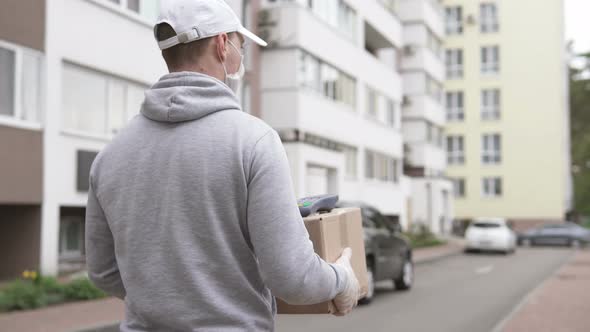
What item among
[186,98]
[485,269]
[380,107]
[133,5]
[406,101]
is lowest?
[485,269]

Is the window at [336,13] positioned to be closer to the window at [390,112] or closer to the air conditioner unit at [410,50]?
the window at [390,112]

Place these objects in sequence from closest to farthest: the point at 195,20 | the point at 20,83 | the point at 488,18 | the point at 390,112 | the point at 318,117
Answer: the point at 195,20, the point at 20,83, the point at 318,117, the point at 390,112, the point at 488,18

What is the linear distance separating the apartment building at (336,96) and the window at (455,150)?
1741 cm

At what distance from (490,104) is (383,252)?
43.7 meters

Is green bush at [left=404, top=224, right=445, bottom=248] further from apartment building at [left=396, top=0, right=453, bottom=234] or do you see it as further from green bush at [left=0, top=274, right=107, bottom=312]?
green bush at [left=0, top=274, right=107, bottom=312]

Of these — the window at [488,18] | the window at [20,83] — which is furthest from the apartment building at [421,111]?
the window at [20,83]

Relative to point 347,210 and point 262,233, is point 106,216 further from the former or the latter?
point 347,210

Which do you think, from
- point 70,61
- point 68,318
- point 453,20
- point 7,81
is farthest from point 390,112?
point 68,318

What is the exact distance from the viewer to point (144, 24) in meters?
18.2

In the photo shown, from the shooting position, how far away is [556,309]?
11.7 m

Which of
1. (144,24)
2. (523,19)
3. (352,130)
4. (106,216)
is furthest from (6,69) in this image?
(523,19)

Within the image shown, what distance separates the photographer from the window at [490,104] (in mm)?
55562

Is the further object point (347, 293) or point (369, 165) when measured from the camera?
point (369, 165)

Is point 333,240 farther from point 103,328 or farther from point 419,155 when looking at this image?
point 419,155
